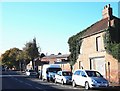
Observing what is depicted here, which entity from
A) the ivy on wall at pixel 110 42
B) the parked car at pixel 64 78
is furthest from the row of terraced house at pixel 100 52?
the parked car at pixel 64 78

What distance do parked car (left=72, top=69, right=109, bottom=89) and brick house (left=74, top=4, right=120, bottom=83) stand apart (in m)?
6.98

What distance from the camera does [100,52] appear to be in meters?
35.2

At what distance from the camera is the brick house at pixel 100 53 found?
3231cm

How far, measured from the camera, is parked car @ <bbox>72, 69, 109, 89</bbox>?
885 inches

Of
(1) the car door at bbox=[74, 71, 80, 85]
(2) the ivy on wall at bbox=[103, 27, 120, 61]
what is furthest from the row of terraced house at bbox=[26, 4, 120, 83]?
(1) the car door at bbox=[74, 71, 80, 85]

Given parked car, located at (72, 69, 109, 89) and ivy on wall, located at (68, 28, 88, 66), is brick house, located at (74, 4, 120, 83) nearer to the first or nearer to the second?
ivy on wall, located at (68, 28, 88, 66)

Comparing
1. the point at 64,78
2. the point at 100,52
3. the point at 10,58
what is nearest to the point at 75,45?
the point at 100,52

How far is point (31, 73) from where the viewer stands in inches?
2125

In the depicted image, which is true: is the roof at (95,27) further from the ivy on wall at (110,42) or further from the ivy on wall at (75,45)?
the ivy on wall at (110,42)

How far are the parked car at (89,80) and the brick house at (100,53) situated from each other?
275 inches

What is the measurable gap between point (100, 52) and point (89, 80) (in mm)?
12705

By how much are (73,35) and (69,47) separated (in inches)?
76.7

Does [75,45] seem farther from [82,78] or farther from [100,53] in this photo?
[82,78]

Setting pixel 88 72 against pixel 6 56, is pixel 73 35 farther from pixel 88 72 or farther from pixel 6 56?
pixel 6 56
